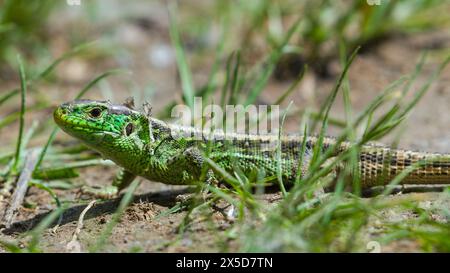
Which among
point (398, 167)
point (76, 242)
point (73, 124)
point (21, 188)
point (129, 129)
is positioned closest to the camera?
point (76, 242)

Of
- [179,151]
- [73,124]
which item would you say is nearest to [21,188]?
[73,124]

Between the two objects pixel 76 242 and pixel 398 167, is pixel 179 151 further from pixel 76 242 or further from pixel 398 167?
pixel 398 167

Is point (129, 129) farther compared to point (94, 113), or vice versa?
point (129, 129)

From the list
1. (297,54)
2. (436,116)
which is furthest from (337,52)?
(436,116)

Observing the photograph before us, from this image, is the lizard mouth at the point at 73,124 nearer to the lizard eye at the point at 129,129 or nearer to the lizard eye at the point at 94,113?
the lizard eye at the point at 94,113

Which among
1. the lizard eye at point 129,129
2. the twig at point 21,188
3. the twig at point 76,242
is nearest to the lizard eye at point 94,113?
the lizard eye at point 129,129

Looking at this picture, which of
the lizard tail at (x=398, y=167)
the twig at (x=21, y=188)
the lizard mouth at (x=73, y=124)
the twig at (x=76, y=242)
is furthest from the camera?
the twig at (x=21, y=188)
